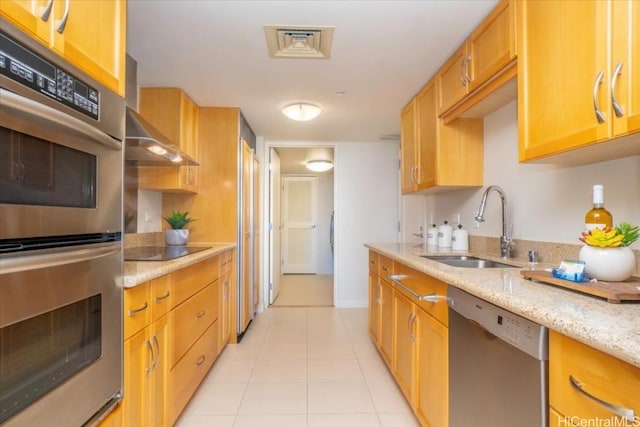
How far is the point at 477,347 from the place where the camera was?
113 cm

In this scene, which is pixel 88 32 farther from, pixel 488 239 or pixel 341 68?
pixel 488 239

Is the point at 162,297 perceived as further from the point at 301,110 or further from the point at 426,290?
the point at 301,110

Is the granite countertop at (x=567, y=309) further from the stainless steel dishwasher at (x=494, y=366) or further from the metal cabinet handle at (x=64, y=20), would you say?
the metal cabinet handle at (x=64, y=20)

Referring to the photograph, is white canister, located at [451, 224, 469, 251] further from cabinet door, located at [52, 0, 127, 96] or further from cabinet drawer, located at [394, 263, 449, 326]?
cabinet door, located at [52, 0, 127, 96]

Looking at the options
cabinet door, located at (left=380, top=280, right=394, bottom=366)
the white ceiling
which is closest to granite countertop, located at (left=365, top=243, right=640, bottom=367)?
cabinet door, located at (left=380, top=280, right=394, bottom=366)

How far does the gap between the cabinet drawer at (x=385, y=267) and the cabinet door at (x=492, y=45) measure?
1.23m

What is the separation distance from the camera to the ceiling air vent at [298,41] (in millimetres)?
1740

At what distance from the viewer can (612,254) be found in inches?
38.5

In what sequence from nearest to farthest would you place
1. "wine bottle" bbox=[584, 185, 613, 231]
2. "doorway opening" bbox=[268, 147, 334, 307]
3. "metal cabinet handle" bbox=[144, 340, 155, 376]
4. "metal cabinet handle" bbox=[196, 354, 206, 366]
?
"wine bottle" bbox=[584, 185, 613, 231]
"metal cabinet handle" bbox=[144, 340, 155, 376]
"metal cabinet handle" bbox=[196, 354, 206, 366]
"doorway opening" bbox=[268, 147, 334, 307]

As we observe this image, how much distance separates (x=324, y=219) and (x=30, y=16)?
6075 millimetres

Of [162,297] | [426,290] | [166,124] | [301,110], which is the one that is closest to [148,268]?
[162,297]

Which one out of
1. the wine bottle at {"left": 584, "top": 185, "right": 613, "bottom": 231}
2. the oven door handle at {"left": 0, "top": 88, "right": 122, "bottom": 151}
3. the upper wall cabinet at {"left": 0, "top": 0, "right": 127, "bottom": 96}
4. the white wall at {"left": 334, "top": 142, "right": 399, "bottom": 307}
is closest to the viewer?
the oven door handle at {"left": 0, "top": 88, "right": 122, "bottom": 151}

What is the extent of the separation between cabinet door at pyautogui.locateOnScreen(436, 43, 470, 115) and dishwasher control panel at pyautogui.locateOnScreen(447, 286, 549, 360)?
1.24 metres

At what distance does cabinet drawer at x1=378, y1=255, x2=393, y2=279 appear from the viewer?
2.31 meters
